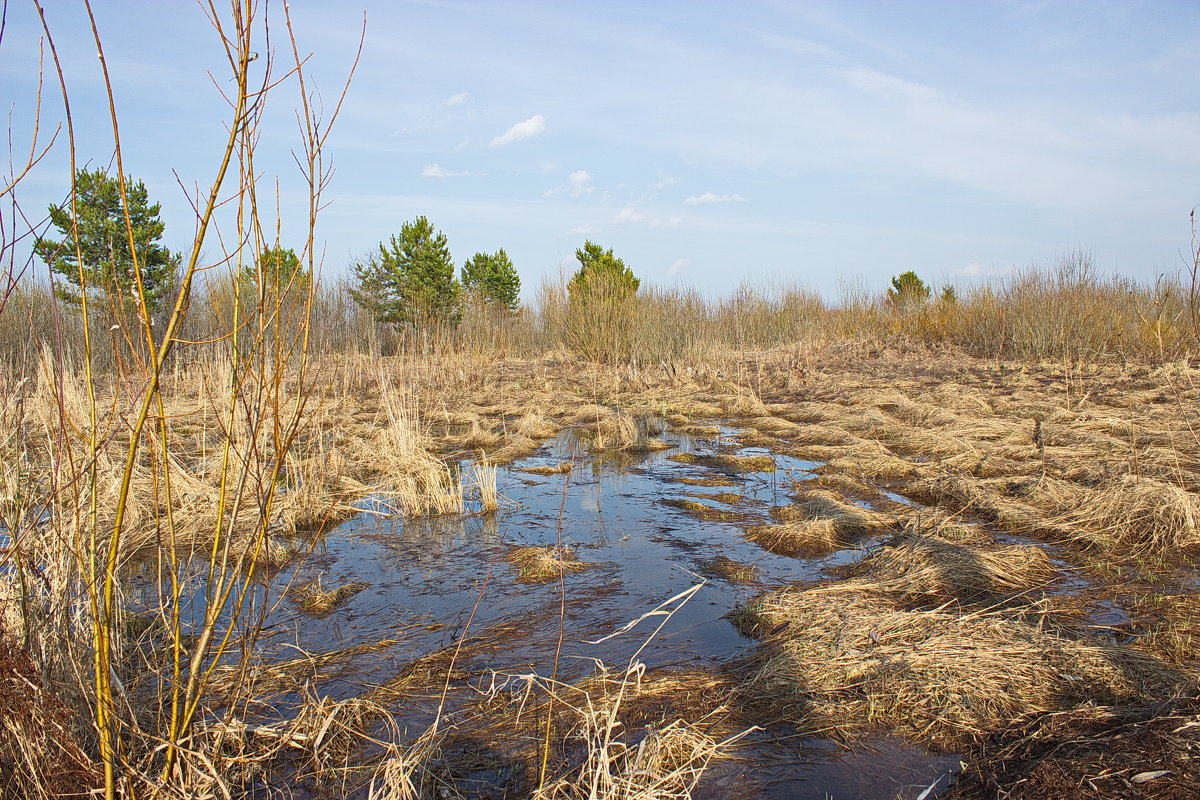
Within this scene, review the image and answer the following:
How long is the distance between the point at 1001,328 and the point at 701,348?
22.5 ft

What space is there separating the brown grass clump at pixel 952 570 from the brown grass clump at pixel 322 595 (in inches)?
114

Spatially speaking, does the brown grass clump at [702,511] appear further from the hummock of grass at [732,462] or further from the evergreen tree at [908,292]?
the evergreen tree at [908,292]

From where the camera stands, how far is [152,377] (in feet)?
4.96

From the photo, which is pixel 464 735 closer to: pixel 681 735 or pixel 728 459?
pixel 681 735

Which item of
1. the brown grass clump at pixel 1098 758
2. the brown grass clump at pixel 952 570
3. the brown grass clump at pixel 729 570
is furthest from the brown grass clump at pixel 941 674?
the brown grass clump at pixel 729 570

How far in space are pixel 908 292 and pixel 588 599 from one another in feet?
65.9

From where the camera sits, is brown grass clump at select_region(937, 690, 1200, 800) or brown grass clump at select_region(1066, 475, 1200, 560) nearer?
brown grass clump at select_region(937, 690, 1200, 800)

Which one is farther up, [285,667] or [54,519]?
[54,519]

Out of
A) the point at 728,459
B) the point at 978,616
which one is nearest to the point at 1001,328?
the point at 728,459

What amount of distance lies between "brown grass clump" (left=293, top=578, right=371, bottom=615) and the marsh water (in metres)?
0.07

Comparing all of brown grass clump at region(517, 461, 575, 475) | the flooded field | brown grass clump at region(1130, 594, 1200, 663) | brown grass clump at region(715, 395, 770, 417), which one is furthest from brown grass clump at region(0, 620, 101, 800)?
brown grass clump at region(715, 395, 770, 417)

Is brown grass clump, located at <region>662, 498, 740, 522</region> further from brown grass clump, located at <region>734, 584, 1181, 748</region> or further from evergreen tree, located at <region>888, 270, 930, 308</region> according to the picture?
evergreen tree, located at <region>888, 270, 930, 308</region>

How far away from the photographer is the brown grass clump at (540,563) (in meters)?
4.34

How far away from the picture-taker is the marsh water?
96.7 inches
